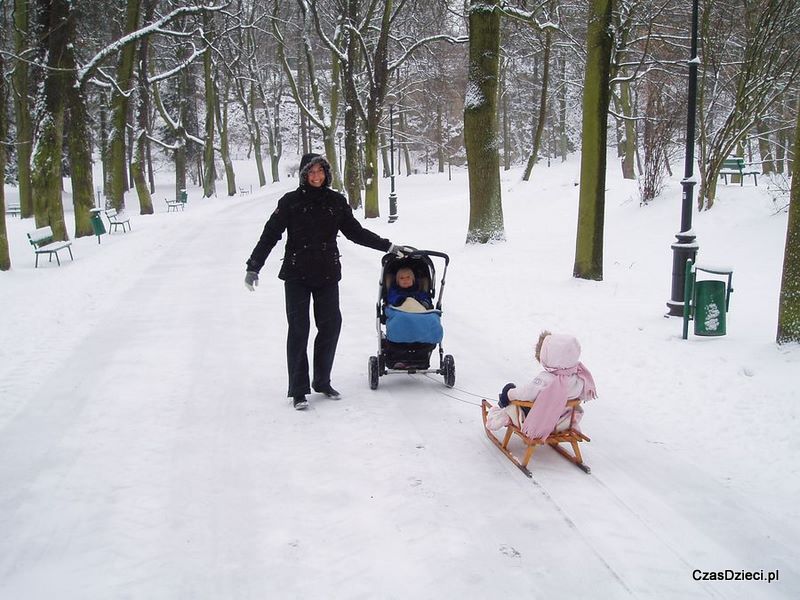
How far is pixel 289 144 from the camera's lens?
245 feet

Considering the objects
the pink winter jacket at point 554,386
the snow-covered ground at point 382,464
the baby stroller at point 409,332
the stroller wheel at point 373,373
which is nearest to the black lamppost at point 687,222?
the snow-covered ground at point 382,464

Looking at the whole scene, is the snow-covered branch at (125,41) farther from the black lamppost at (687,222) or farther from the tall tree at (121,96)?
the black lamppost at (687,222)

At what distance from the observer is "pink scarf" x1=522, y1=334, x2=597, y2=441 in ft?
14.5

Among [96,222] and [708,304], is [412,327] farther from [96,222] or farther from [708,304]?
[96,222]

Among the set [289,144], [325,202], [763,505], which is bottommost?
[763,505]

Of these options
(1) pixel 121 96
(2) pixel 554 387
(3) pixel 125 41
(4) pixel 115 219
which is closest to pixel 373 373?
(2) pixel 554 387

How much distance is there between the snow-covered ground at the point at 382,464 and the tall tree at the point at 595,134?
1012 mm

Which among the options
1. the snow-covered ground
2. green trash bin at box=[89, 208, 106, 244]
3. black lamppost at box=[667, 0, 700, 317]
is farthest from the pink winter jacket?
green trash bin at box=[89, 208, 106, 244]

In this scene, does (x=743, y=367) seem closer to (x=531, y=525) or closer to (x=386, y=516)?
(x=531, y=525)

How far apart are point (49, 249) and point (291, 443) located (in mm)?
12911

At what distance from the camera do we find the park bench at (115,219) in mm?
22375

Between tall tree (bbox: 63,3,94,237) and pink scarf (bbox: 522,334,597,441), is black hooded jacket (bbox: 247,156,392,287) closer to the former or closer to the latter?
pink scarf (bbox: 522,334,597,441)

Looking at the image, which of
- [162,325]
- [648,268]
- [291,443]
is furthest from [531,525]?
[648,268]

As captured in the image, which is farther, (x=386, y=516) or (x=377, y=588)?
(x=386, y=516)
